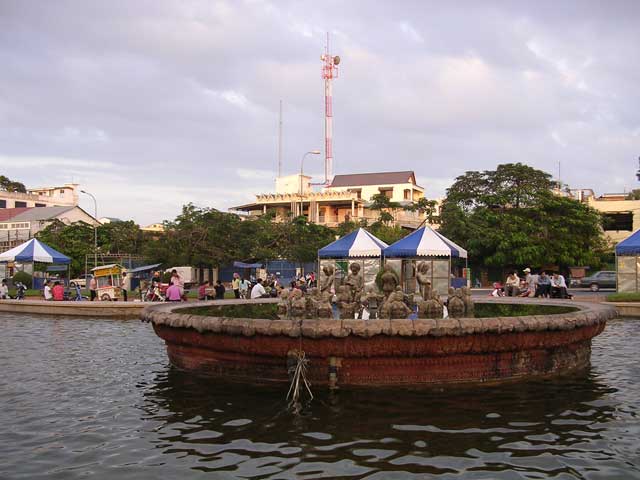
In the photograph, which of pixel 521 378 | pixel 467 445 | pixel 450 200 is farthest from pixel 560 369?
pixel 450 200

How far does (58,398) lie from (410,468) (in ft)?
17.9

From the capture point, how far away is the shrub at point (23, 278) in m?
34.1

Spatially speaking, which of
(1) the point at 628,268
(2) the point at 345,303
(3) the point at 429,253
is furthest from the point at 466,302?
(1) the point at 628,268

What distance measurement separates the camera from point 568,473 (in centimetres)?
583

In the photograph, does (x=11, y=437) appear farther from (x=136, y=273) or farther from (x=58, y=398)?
(x=136, y=273)

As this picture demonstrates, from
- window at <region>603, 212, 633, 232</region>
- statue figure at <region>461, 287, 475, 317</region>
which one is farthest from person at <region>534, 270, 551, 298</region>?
window at <region>603, 212, 633, 232</region>

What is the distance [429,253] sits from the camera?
916 inches

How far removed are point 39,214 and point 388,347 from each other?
63.1 m

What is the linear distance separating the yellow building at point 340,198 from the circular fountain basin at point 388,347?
51186 mm

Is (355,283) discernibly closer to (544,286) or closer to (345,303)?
(345,303)

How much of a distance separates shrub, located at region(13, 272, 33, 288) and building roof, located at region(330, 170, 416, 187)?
161 feet

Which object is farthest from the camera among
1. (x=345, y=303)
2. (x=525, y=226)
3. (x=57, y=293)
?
(x=525, y=226)

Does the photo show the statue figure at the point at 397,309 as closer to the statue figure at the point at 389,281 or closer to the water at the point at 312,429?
the statue figure at the point at 389,281

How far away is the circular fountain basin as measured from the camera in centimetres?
832
